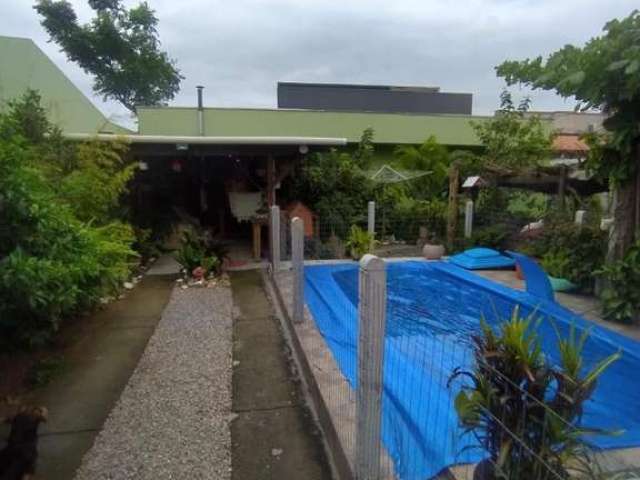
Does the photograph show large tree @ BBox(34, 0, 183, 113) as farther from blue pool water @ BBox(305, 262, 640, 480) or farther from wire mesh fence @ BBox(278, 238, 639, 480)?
wire mesh fence @ BBox(278, 238, 639, 480)

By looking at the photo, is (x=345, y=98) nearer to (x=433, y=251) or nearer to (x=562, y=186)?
(x=433, y=251)

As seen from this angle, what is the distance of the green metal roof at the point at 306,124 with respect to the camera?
1477 cm

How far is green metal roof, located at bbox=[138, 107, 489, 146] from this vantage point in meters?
14.8

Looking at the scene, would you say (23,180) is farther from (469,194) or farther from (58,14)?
(58,14)

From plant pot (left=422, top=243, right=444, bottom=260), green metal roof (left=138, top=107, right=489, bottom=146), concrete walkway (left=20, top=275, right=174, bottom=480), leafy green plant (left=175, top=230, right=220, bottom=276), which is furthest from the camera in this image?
green metal roof (left=138, top=107, right=489, bottom=146)

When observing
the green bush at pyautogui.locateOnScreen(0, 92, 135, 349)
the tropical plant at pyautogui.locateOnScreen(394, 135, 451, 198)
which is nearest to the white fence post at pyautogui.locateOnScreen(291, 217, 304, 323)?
the green bush at pyautogui.locateOnScreen(0, 92, 135, 349)

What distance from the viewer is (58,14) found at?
20422mm

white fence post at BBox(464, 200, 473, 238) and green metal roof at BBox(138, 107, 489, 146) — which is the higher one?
green metal roof at BBox(138, 107, 489, 146)

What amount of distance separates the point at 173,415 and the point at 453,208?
298 inches

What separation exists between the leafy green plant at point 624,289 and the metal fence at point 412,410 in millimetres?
1932

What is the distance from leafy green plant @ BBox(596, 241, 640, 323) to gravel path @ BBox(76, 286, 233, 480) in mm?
4277

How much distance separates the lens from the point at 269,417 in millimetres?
3238

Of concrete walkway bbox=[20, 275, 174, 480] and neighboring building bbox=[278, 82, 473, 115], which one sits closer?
concrete walkway bbox=[20, 275, 174, 480]

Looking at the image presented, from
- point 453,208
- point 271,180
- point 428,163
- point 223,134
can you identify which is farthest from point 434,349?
point 223,134
